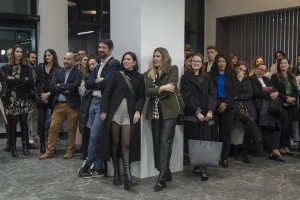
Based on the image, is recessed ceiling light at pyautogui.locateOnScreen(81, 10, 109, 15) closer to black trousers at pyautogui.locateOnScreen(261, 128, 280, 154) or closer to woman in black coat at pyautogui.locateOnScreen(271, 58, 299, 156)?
woman in black coat at pyautogui.locateOnScreen(271, 58, 299, 156)

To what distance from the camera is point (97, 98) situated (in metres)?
4.99

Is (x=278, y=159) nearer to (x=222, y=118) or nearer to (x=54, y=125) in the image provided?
(x=222, y=118)

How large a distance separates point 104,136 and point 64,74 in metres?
1.70

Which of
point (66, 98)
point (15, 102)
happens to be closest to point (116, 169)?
point (66, 98)

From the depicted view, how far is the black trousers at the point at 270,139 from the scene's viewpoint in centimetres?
617

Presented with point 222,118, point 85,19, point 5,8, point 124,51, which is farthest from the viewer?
point 85,19

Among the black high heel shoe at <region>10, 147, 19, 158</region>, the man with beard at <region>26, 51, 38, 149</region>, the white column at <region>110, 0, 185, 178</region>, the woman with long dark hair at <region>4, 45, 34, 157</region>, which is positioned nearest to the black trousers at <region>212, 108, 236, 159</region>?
the white column at <region>110, 0, 185, 178</region>

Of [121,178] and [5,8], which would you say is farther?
[5,8]

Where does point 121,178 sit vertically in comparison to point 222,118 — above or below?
below

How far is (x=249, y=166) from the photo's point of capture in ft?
18.4

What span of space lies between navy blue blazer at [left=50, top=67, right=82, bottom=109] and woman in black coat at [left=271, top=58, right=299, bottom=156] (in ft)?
10.1

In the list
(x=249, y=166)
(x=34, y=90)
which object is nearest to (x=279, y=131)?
(x=249, y=166)

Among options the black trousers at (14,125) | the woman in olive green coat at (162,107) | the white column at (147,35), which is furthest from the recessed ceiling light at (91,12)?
the woman in olive green coat at (162,107)

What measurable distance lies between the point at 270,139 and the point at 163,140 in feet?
7.85
